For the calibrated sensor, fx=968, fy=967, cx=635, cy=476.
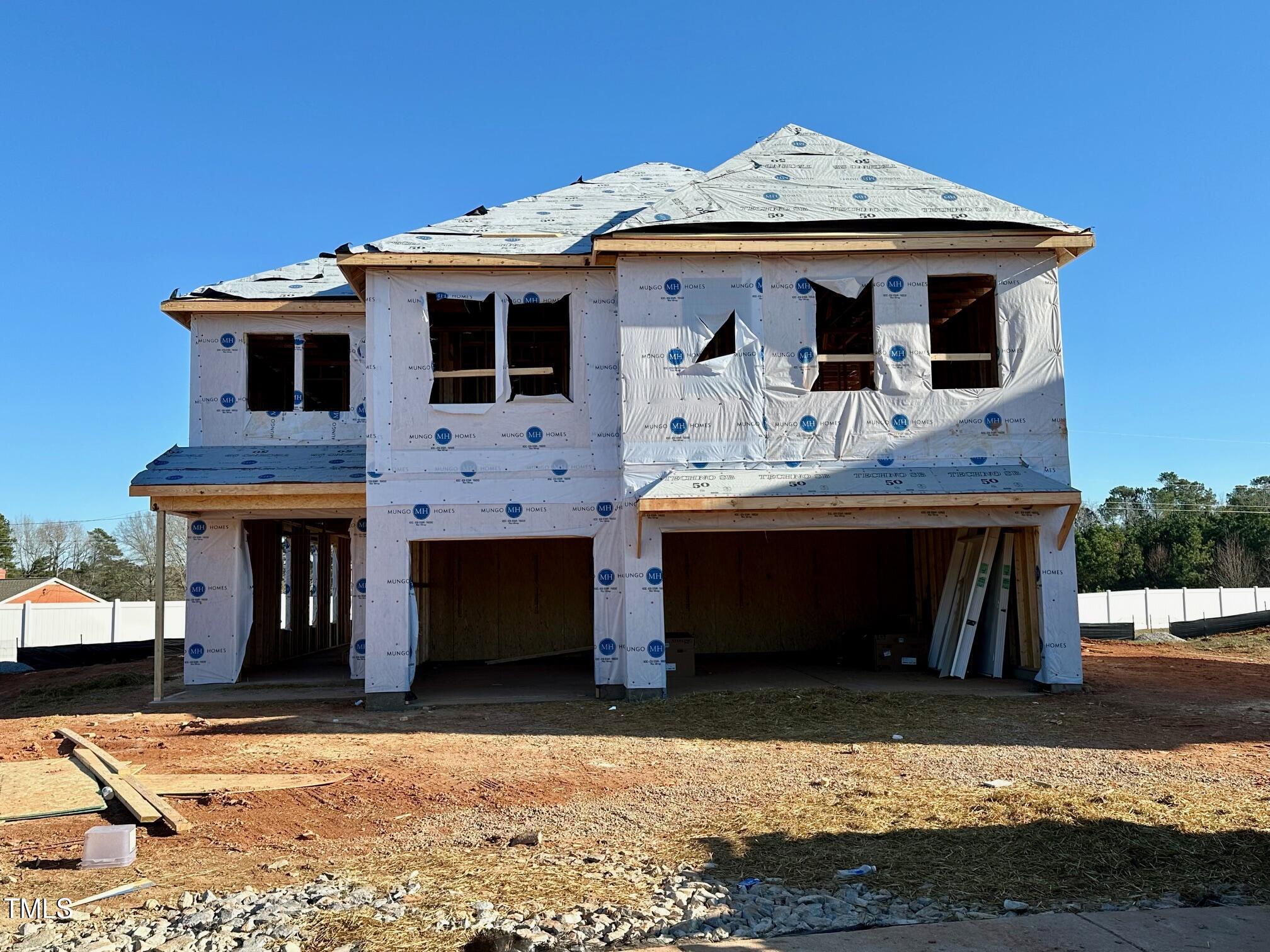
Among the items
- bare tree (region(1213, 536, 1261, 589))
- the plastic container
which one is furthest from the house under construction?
bare tree (region(1213, 536, 1261, 589))

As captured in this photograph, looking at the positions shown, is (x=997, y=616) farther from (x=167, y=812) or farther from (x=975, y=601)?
(x=167, y=812)

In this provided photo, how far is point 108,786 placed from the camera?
8.21m

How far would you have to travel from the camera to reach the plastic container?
6125 millimetres

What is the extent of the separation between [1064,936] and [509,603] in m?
15.0

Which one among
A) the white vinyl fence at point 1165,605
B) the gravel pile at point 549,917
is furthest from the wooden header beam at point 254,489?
the white vinyl fence at point 1165,605

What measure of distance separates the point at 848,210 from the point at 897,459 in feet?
11.8

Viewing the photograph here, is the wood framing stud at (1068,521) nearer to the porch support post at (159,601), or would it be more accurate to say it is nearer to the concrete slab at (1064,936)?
the concrete slab at (1064,936)

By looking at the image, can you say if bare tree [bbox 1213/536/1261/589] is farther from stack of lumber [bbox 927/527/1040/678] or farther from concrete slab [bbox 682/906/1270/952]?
concrete slab [bbox 682/906/1270/952]

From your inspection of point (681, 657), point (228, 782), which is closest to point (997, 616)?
point (681, 657)

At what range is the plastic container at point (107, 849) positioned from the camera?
20.1 ft

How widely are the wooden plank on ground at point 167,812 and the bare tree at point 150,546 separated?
51869 mm

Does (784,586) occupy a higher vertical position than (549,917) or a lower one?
higher

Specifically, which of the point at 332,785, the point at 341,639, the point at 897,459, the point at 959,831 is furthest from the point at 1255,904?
the point at 341,639

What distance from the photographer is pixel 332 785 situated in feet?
27.8
